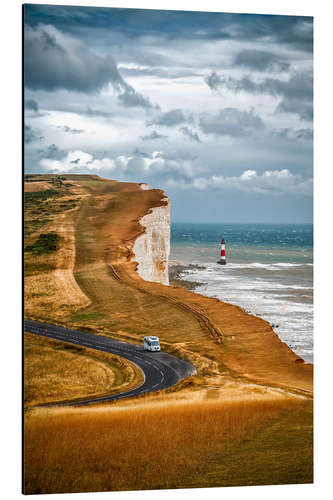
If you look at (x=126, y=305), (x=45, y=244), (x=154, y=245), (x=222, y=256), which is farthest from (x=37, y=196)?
(x=222, y=256)

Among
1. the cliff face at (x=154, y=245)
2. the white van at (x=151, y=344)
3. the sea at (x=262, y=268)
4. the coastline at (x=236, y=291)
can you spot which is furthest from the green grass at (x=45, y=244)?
the coastline at (x=236, y=291)

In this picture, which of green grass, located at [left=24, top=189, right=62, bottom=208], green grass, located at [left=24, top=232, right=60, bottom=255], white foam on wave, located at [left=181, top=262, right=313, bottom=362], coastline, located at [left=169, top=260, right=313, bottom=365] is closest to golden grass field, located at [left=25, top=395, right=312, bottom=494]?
coastline, located at [left=169, top=260, right=313, bottom=365]

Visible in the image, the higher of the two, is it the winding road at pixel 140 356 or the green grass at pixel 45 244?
the green grass at pixel 45 244

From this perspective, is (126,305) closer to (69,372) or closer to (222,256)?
(69,372)

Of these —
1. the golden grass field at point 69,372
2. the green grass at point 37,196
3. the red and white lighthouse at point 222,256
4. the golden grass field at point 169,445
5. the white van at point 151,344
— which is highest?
the green grass at point 37,196

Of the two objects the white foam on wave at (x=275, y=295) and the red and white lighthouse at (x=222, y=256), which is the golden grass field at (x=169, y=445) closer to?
the white foam on wave at (x=275, y=295)

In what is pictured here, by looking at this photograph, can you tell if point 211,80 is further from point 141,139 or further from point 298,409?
point 298,409

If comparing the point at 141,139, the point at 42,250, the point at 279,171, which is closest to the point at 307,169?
the point at 279,171
